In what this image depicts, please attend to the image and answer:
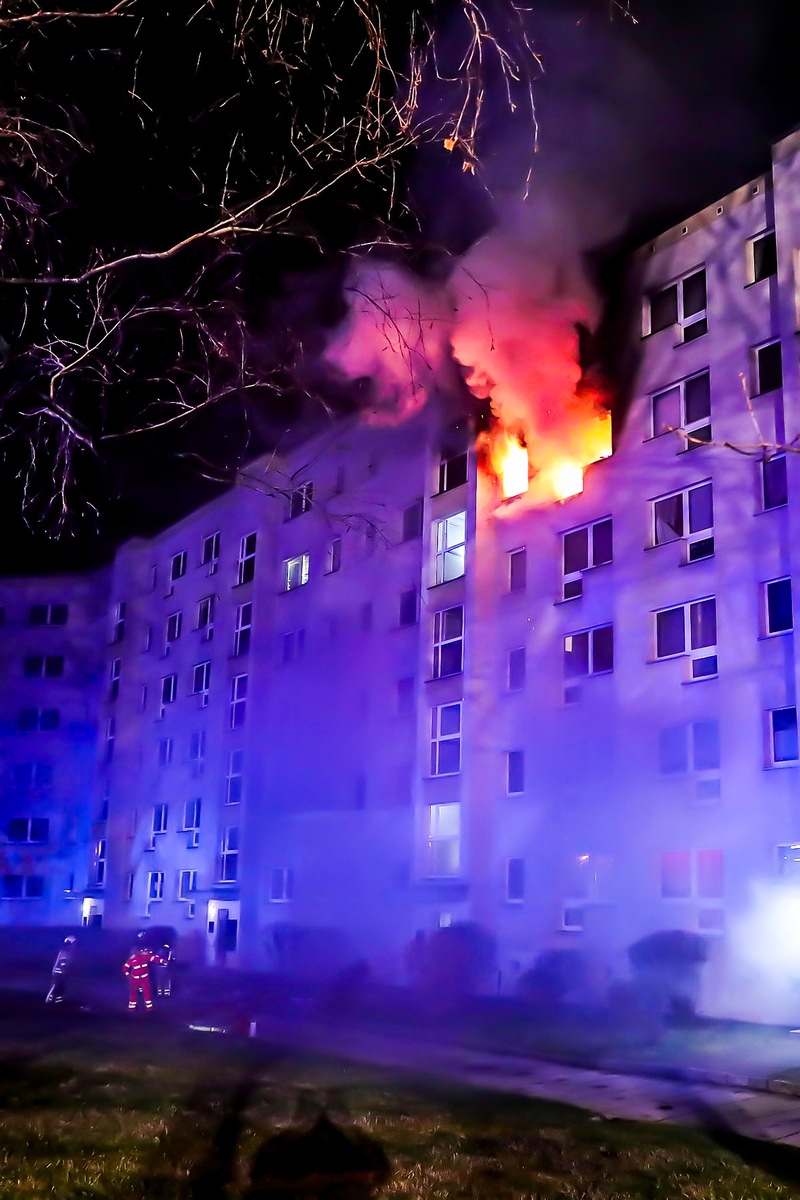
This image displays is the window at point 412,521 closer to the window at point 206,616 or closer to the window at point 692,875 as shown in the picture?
the window at point 692,875

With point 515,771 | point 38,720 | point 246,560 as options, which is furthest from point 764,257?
point 38,720

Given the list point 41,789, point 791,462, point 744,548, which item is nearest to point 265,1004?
point 744,548

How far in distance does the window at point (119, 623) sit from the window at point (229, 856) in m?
13.4

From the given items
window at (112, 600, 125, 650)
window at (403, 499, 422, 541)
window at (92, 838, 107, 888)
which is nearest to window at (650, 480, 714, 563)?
window at (403, 499, 422, 541)

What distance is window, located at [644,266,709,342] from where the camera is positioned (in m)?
20.7

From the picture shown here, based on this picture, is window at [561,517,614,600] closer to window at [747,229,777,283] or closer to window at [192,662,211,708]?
window at [747,229,777,283]

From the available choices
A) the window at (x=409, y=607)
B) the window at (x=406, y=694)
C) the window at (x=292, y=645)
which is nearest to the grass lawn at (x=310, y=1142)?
the window at (x=406, y=694)

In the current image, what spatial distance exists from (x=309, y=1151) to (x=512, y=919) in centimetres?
1488

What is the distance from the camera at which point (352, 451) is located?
29578 millimetres

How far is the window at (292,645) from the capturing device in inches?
1241

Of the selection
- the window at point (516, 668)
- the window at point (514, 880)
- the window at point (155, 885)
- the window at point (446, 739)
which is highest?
the window at point (516, 668)

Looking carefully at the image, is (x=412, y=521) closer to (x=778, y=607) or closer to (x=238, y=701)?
(x=238, y=701)

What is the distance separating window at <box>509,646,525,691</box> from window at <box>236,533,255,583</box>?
42.4 feet

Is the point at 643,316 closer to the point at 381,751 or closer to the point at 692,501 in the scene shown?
the point at 692,501
